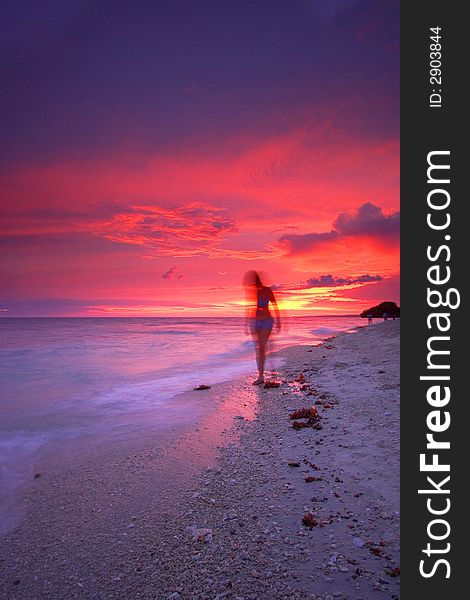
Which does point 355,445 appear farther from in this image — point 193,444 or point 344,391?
point 344,391

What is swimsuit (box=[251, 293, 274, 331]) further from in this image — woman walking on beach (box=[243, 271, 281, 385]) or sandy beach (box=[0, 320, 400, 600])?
sandy beach (box=[0, 320, 400, 600])

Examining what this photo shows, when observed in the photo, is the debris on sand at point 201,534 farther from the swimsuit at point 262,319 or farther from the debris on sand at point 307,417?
the swimsuit at point 262,319

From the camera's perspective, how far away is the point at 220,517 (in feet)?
15.1

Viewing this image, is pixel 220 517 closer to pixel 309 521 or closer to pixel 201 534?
pixel 201 534

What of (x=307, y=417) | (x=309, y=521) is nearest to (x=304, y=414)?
(x=307, y=417)

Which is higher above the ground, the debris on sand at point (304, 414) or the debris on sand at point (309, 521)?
the debris on sand at point (309, 521)

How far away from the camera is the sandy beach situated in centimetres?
354

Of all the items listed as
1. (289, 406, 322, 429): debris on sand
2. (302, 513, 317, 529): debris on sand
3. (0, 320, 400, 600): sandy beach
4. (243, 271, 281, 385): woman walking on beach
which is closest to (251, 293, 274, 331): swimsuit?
(243, 271, 281, 385): woman walking on beach

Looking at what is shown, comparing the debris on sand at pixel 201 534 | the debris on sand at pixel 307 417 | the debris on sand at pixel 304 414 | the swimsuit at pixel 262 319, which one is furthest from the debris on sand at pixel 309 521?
the swimsuit at pixel 262 319

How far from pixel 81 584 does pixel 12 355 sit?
31782 mm

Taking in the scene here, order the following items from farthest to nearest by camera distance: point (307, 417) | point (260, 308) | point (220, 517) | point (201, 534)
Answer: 1. point (260, 308)
2. point (307, 417)
3. point (220, 517)
4. point (201, 534)

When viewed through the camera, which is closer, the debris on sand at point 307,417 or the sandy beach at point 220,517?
the sandy beach at point 220,517

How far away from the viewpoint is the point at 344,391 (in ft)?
36.6

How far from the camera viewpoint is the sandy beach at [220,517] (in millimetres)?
3539
